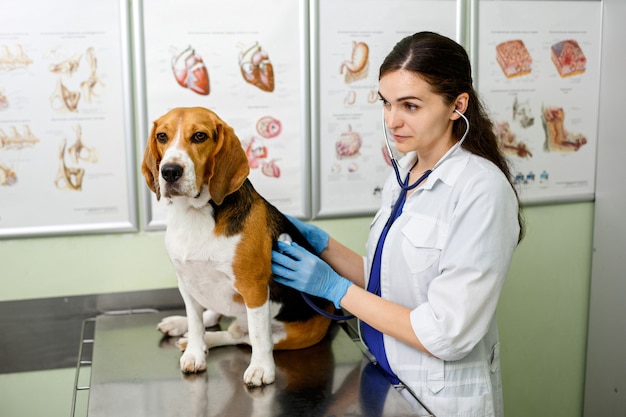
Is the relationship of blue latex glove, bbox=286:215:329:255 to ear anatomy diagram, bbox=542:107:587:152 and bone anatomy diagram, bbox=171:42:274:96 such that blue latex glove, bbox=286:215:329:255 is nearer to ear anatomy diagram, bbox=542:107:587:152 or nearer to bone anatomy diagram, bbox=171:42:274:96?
bone anatomy diagram, bbox=171:42:274:96

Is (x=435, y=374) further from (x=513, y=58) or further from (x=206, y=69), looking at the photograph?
(x=513, y=58)

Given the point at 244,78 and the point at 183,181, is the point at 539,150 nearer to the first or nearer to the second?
the point at 244,78

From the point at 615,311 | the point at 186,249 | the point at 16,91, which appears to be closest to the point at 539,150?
the point at 615,311

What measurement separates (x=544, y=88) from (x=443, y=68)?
1.13 m

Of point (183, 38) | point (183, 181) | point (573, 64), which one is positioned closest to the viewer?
point (183, 181)

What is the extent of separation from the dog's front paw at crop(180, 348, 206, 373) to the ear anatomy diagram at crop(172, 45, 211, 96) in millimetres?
887

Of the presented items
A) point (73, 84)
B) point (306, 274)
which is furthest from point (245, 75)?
point (306, 274)

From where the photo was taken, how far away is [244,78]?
2168 mm

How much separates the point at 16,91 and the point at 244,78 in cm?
72

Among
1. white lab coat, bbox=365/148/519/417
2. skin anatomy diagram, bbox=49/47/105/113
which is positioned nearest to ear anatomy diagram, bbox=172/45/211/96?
skin anatomy diagram, bbox=49/47/105/113

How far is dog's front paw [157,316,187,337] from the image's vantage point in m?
1.97

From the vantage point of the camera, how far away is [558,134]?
8.37 ft

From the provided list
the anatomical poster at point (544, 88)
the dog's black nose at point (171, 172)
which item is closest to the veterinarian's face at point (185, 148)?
the dog's black nose at point (171, 172)

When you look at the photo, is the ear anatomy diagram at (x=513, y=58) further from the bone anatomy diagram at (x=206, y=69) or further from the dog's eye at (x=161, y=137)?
the dog's eye at (x=161, y=137)
